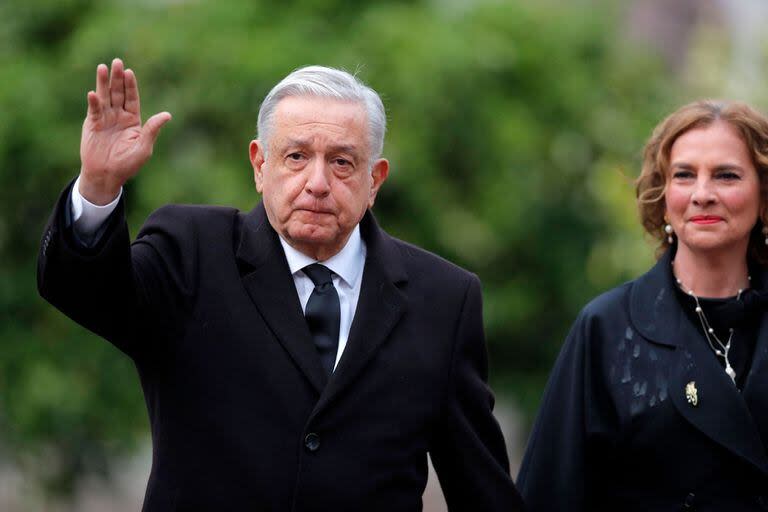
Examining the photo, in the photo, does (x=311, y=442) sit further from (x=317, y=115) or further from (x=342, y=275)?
(x=317, y=115)

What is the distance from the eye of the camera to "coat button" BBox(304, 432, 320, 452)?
4.61 meters

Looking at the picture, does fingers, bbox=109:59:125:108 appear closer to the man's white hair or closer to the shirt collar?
the man's white hair

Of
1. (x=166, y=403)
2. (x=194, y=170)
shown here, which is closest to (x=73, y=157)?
(x=194, y=170)

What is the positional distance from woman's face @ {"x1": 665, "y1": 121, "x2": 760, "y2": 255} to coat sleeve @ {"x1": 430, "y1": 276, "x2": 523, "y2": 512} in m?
0.76

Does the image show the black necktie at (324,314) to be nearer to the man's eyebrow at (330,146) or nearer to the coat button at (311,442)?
the coat button at (311,442)

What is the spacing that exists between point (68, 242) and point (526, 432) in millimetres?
8100

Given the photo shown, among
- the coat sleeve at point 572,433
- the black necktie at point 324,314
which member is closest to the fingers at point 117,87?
the black necktie at point 324,314

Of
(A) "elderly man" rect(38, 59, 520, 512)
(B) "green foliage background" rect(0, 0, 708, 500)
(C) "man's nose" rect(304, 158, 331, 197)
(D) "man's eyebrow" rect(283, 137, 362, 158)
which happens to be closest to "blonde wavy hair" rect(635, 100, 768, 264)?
(A) "elderly man" rect(38, 59, 520, 512)

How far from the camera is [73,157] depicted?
9.45 m

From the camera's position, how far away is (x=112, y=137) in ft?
14.1

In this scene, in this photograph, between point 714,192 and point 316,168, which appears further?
point 714,192

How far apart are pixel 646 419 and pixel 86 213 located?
2.01 metres

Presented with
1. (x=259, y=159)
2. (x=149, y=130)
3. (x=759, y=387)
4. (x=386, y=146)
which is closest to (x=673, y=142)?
(x=759, y=387)

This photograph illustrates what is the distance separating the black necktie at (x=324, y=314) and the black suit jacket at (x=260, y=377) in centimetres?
6
